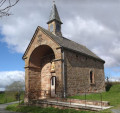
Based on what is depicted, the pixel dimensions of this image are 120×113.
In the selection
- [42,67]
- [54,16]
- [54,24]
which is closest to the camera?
[42,67]

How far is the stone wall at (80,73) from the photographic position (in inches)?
669

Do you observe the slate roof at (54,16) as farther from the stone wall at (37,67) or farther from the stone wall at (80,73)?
the stone wall at (80,73)

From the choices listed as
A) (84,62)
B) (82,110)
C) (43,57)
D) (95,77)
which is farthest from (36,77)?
(82,110)

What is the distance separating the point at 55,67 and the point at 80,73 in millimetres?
3761

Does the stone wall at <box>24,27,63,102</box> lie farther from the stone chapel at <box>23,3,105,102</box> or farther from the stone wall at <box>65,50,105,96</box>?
the stone wall at <box>65,50,105,96</box>

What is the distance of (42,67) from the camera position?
20953 mm

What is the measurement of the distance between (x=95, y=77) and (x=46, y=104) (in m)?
10.1

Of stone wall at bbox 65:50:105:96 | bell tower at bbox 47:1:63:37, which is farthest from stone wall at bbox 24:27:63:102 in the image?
bell tower at bbox 47:1:63:37

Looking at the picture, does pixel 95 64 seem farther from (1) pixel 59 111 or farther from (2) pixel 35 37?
(1) pixel 59 111

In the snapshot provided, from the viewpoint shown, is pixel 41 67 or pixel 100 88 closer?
pixel 41 67

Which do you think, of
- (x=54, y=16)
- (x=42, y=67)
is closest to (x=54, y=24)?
(x=54, y=16)

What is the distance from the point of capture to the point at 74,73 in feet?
58.3

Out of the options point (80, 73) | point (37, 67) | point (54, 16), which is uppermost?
point (54, 16)

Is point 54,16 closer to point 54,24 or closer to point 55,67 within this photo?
point 54,24
